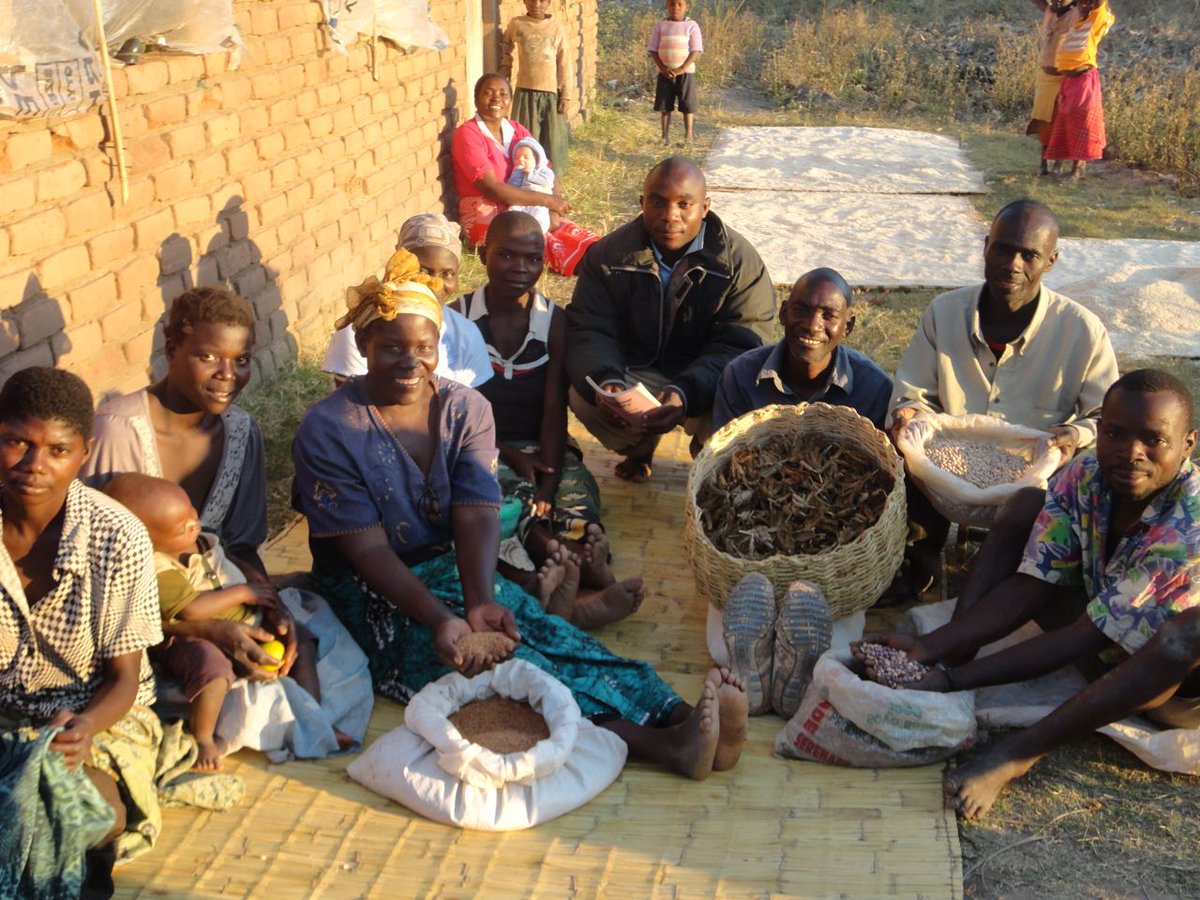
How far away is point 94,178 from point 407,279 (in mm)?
1308

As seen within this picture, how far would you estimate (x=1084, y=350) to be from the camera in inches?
148

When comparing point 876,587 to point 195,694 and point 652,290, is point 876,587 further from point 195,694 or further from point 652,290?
point 195,694

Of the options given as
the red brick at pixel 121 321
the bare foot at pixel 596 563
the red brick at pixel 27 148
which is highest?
the red brick at pixel 27 148

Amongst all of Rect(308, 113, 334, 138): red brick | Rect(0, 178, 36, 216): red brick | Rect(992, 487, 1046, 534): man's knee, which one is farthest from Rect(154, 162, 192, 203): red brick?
Rect(992, 487, 1046, 534): man's knee

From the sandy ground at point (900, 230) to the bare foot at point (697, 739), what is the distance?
393 centimetres

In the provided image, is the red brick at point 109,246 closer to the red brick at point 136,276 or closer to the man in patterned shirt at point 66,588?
the red brick at point 136,276

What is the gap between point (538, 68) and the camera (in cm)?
846

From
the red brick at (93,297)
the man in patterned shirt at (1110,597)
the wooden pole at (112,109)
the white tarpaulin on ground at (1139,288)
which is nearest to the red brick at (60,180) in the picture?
the wooden pole at (112,109)

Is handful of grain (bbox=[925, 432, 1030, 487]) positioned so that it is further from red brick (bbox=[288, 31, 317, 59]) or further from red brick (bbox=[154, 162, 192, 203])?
red brick (bbox=[288, 31, 317, 59])

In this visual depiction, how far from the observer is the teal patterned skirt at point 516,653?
303 cm

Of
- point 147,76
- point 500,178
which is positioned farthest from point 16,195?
point 500,178

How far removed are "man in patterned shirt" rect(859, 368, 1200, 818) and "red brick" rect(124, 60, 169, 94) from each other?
301cm

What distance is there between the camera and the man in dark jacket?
4180mm

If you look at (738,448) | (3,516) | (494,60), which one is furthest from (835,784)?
(494,60)
